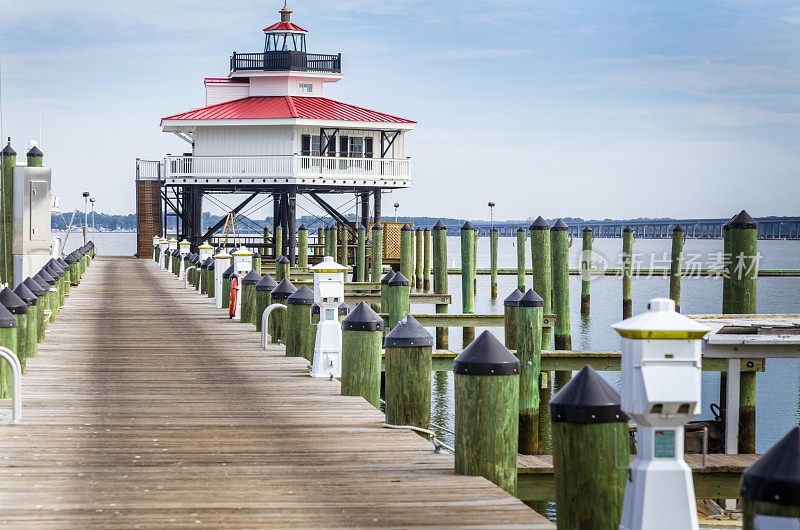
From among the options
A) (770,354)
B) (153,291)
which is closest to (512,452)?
(770,354)

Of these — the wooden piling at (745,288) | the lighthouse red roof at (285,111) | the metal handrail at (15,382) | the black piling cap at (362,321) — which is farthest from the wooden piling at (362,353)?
the lighthouse red roof at (285,111)

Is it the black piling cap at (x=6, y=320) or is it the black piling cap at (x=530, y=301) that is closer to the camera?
the black piling cap at (x=6, y=320)

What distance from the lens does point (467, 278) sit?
3394 centimetres

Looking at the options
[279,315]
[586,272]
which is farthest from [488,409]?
[586,272]

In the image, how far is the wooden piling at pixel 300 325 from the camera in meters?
14.2

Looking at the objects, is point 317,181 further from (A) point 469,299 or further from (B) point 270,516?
(B) point 270,516

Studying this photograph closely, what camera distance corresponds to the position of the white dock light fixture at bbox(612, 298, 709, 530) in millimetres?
5234

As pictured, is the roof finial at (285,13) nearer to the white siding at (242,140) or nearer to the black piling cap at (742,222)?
the white siding at (242,140)

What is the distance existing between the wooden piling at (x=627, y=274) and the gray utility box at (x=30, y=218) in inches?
1022

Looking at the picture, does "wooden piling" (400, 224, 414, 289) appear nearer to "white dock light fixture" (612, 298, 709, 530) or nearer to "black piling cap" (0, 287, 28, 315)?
"black piling cap" (0, 287, 28, 315)

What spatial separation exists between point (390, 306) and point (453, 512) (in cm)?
1407

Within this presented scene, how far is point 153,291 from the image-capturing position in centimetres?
2966

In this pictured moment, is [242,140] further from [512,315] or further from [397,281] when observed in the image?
[512,315]

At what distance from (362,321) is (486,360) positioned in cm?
382
